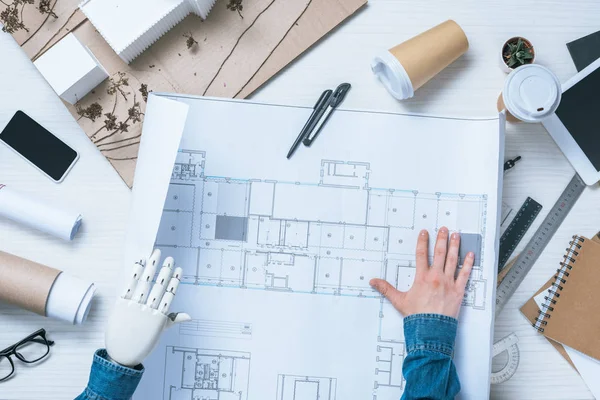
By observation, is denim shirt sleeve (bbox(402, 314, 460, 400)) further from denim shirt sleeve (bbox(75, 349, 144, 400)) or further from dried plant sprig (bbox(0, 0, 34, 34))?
dried plant sprig (bbox(0, 0, 34, 34))

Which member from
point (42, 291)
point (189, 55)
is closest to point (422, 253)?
point (189, 55)

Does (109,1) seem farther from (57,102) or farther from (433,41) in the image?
(433,41)

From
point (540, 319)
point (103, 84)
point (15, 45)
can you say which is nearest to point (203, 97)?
point (103, 84)

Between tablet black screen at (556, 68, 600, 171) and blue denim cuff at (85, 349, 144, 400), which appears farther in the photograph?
tablet black screen at (556, 68, 600, 171)

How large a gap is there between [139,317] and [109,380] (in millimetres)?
104

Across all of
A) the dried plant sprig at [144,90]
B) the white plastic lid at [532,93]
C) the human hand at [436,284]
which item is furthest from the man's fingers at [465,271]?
the dried plant sprig at [144,90]

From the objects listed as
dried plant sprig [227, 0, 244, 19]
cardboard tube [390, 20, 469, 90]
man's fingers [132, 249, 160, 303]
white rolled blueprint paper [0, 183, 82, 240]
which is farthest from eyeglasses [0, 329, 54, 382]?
cardboard tube [390, 20, 469, 90]

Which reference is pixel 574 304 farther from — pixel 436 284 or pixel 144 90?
pixel 144 90

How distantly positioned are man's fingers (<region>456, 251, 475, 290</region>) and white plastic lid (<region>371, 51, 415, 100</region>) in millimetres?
283

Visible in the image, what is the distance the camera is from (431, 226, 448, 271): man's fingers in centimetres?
96

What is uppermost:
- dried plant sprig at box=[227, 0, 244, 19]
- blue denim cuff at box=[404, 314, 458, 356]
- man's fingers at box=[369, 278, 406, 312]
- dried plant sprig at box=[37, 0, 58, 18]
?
dried plant sprig at box=[227, 0, 244, 19]

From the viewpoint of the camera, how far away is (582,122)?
3.28 feet

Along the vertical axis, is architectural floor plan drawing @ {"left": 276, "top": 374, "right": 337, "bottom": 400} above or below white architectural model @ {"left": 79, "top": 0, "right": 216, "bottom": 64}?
below

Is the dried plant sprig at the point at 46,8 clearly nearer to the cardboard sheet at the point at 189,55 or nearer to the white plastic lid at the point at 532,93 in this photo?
the cardboard sheet at the point at 189,55
